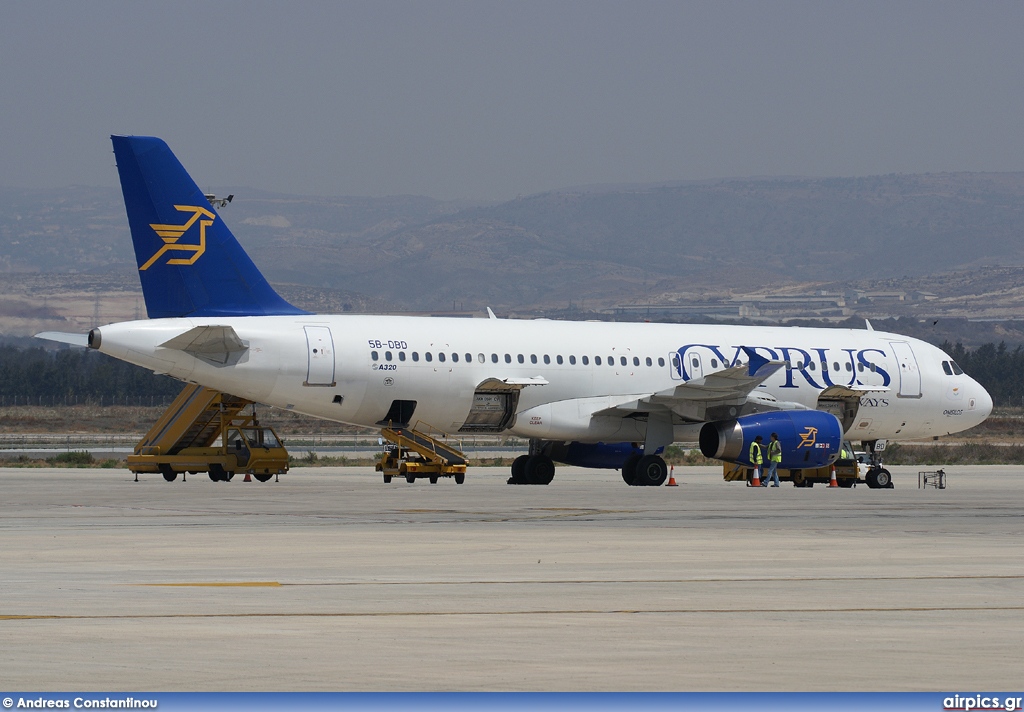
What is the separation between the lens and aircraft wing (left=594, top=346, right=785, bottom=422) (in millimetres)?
34531

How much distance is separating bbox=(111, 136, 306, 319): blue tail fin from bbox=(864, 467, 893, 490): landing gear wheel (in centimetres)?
1525

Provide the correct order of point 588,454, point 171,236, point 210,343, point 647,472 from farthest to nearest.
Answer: point 588,454 → point 647,472 → point 171,236 → point 210,343

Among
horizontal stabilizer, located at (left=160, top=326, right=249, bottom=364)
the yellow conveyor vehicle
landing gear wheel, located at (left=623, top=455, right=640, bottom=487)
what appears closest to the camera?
horizontal stabilizer, located at (left=160, top=326, right=249, bottom=364)

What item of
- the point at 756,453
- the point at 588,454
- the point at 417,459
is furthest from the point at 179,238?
the point at 756,453

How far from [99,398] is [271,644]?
126 meters

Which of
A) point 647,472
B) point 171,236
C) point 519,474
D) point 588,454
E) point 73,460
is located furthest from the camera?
point 73,460

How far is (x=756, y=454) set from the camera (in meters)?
34.7

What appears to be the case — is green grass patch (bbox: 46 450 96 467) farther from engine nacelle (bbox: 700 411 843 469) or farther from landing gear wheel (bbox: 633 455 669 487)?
engine nacelle (bbox: 700 411 843 469)

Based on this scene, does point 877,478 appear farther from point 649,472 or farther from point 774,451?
point 649,472

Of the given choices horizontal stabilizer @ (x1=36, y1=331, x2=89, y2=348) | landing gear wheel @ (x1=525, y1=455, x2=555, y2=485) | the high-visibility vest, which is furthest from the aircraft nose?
horizontal stabilizer @ (x1=36, y1=331, x2=89, y2=348)

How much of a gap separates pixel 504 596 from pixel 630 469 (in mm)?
22015

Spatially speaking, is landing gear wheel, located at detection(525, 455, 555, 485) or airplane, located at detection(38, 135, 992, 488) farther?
landing gear wheel, located at detection(525, 455, 555, 485)

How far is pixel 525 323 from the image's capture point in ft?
122

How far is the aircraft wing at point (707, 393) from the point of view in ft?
113
